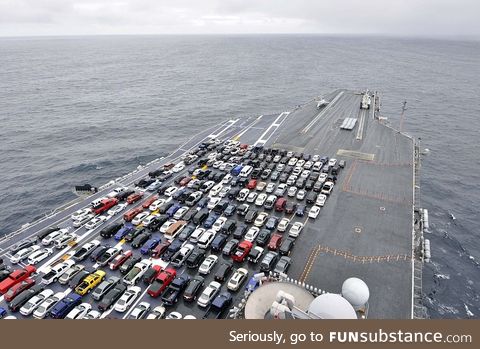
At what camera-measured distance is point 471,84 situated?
191625 millimetres

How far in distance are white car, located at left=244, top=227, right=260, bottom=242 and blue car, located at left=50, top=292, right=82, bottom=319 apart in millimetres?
24718

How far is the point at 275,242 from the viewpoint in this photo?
48.6 metres

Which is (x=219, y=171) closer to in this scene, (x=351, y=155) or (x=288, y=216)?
(x=288, y=216)

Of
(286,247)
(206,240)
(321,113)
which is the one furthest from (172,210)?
(321,113)

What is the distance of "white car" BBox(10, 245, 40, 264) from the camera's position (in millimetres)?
45969

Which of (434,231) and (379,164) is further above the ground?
(379,164)

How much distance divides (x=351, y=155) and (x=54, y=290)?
69.0 m

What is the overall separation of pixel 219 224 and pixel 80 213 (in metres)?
26.1

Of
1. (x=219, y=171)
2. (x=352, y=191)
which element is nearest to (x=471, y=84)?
(x=352, y=191)

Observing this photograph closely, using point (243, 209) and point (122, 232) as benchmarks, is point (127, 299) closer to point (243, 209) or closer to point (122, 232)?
point (122, 232)

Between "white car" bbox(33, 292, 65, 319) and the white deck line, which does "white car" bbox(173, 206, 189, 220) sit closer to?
"white car" bbox(33, 292, 65, 319)

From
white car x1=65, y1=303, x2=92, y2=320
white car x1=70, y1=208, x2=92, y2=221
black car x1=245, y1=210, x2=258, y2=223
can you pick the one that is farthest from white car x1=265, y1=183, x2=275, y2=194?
white car x1=65, y1=303, x2=92, y2=320

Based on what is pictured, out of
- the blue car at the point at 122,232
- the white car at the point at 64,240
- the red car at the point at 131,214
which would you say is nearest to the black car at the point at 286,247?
the blue car at the point at 122,232

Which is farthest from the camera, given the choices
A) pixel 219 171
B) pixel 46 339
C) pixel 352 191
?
pixel 219 171
